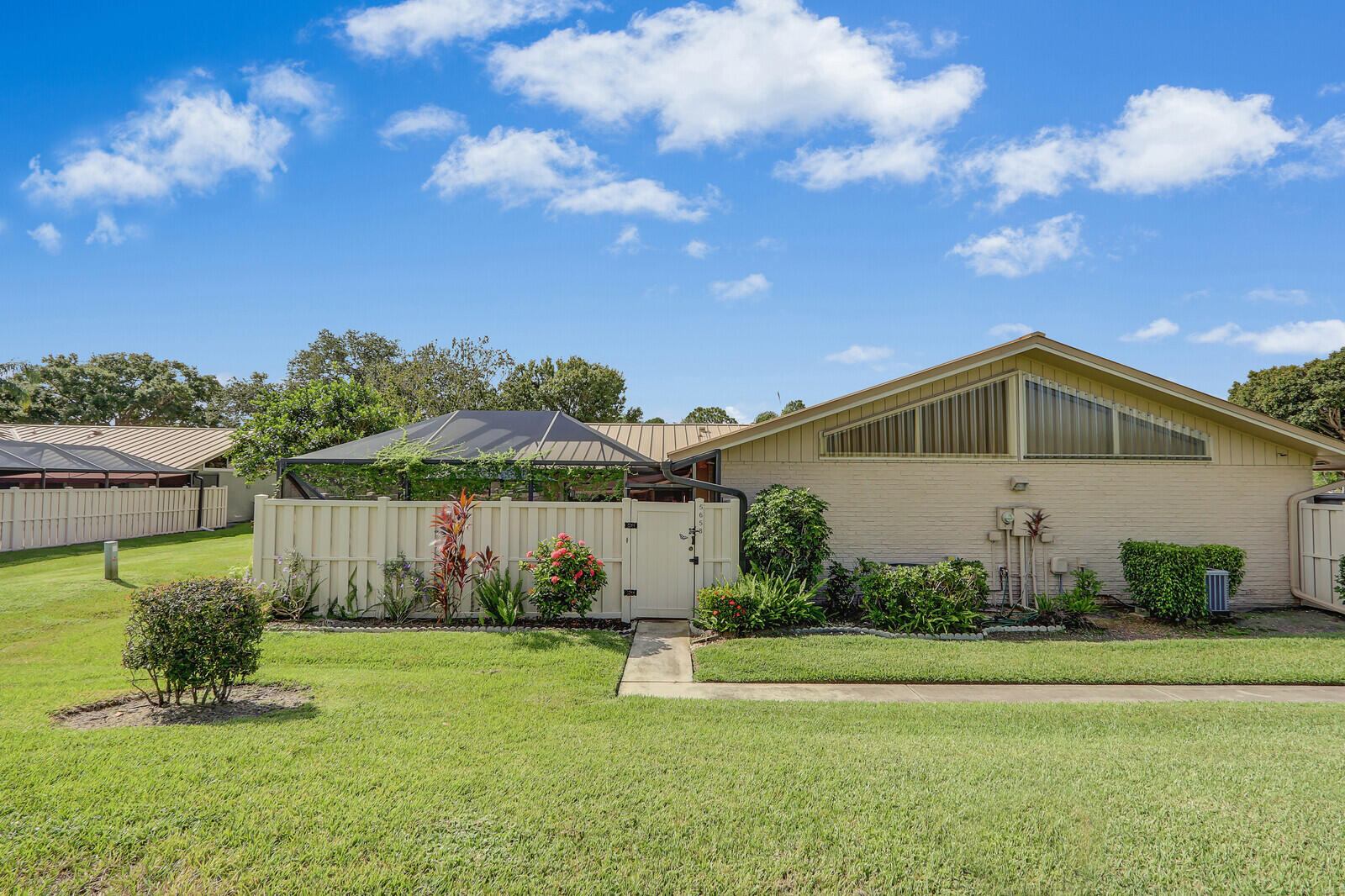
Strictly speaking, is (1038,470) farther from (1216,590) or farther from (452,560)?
(452,560)

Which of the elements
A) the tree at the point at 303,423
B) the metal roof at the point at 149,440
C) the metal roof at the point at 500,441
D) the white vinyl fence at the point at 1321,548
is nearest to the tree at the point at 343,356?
the metal roof at the point at 149,440

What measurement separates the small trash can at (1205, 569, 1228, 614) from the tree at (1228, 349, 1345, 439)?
32843mm

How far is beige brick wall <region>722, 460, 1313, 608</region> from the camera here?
10.1 metres

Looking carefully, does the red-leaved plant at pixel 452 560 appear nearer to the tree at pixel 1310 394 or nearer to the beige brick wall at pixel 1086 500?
the beige brick wall at pixel 1086 500

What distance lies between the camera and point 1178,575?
9055 mm

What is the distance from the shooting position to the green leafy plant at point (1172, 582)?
29.5 feet

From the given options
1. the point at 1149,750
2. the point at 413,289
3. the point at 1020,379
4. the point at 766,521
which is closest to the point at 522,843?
the point at 1149,750

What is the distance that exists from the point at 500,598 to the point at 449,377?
27934 mm

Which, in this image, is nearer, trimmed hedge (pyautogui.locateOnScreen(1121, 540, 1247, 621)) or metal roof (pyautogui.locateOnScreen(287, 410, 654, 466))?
trimmed hedge (pyautogui.locateOnScreen(1121, 540, 1247, 621))

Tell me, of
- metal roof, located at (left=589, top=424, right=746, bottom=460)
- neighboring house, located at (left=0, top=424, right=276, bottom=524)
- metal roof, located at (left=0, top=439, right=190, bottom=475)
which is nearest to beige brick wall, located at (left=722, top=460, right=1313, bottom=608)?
metal roof, located at (left=589, top=424, right=746, bottom=460)

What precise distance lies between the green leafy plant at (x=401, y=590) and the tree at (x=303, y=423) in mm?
9495

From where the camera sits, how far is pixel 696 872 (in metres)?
2.96

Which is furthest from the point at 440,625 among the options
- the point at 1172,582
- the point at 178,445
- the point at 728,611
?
the point at 178,445

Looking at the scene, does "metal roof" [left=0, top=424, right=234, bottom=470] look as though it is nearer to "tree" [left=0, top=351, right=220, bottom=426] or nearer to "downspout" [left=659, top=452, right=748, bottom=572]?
"tree" [left=0, top=351, right=220, bottom=426]
